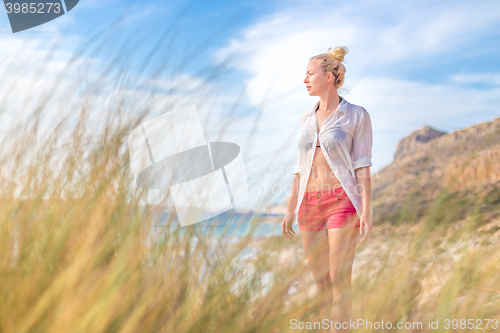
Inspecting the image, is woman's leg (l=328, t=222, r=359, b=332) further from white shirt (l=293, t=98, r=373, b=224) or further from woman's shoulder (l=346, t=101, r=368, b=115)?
woman's shoulder (l=346, t=101, r=368, b=115)

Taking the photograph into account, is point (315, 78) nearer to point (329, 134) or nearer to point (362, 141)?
point (329, 134)

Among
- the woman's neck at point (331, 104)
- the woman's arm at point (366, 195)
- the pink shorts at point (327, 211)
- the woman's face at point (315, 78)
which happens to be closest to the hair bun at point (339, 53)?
the woman's face at point (315, 78)

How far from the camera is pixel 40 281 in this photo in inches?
45.7

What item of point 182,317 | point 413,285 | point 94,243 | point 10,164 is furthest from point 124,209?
point 413,285

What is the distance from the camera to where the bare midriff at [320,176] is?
7.49 feet

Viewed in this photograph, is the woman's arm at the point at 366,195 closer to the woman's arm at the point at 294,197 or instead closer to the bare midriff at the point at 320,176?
the bare midriff at the point at 320,176

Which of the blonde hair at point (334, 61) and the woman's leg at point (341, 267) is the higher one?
the blonde hair at point (334, 61)

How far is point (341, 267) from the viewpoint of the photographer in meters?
1.70

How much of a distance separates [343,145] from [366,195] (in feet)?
1.15

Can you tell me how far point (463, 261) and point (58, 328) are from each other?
1.65 meters

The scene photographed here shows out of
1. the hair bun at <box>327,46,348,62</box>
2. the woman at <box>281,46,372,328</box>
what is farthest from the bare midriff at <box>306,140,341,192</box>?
the hair bun at <box>327,46,348,62</box>

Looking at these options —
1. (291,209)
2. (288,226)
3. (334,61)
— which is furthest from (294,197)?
(334,61)

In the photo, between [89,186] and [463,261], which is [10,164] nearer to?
[89,186]

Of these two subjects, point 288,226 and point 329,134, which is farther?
point 288,226
